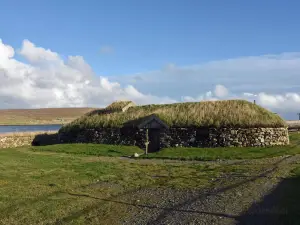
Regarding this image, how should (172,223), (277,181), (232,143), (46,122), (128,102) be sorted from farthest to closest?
(46,122), (128,102), (232,143), (277,181), (172,223)

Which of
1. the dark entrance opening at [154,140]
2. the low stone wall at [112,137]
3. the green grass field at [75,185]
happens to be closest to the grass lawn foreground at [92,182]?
the green grass field at [75,185]

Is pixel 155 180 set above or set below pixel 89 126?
below

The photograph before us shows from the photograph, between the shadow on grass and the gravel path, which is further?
the gravel path

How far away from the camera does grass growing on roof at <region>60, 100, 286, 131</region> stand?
116 feet

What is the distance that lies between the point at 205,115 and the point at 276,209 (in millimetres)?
25151

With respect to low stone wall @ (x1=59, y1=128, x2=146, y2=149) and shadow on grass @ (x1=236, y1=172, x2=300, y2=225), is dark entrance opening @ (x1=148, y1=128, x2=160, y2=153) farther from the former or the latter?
shadow on grass @ (x1=236, y1=172, x2=300, y2=225)

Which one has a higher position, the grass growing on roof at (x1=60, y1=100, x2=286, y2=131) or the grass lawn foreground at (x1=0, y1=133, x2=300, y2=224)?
the grass growing on roof at (x1=60, y1=100, x2=286, y2=131)

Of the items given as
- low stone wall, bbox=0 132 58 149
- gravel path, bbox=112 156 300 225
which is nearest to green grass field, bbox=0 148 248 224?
gravel path, bbox=112 156 300 225

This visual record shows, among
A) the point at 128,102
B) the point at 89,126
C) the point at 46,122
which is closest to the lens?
the point at 89,126

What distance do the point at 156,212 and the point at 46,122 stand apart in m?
179

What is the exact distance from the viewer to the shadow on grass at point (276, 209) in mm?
10758

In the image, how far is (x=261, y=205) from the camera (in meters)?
12.6

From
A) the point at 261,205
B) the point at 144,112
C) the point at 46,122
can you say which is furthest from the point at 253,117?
the point at 46,122

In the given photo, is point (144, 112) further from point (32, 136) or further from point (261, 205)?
point (261, 205)
